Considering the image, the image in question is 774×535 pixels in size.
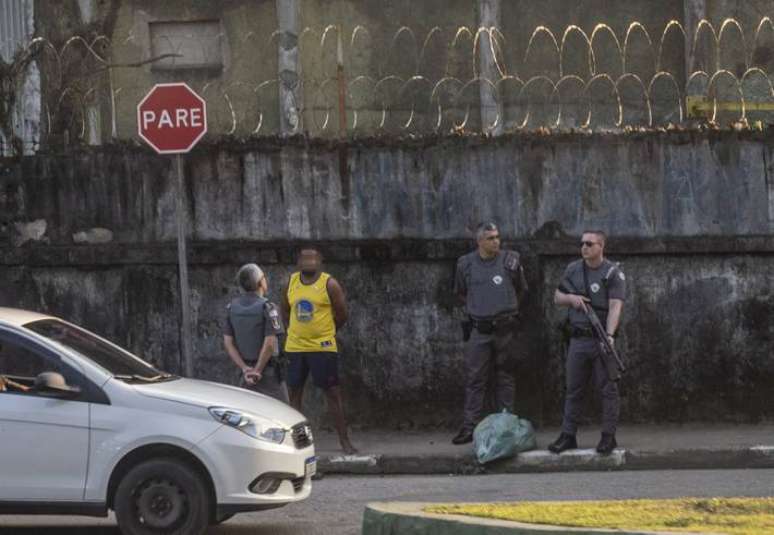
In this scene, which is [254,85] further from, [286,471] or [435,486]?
[286,471]

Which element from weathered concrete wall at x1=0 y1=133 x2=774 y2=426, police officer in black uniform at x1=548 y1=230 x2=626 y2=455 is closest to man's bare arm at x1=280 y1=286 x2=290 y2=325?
weathered concrete wall at x1=0 y1=133 x2=774 y2=426

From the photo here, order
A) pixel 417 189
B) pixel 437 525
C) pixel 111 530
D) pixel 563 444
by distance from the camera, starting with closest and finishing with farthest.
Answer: pixel 437 525 < pixel 111 530 < pixel 563 444 < pixel 417 189

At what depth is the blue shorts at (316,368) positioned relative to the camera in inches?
539

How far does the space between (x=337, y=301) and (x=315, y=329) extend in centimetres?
29

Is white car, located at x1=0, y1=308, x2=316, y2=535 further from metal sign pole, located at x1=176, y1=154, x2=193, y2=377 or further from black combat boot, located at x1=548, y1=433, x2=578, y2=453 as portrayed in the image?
black combat boot, located at x1=548, y1=433, x2=578, y2=453

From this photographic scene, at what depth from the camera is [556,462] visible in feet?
44.0

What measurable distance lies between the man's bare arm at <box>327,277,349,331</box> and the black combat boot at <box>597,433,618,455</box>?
7.52 ft

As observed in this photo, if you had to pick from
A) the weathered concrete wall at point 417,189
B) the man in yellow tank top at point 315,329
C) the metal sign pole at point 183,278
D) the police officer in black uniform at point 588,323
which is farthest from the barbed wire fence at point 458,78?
the police officer in black uniform at point 588,323

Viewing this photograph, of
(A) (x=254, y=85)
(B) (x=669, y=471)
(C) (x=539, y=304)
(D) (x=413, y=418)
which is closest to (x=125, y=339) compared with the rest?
(D) (x=413, y=418)

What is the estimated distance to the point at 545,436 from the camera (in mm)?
14484

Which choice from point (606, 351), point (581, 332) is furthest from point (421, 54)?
point (606, 351)

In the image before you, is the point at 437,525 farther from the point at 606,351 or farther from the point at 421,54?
the point at 421,54

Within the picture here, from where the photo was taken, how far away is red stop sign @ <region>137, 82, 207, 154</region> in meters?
13.9

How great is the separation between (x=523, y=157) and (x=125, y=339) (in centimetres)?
389
